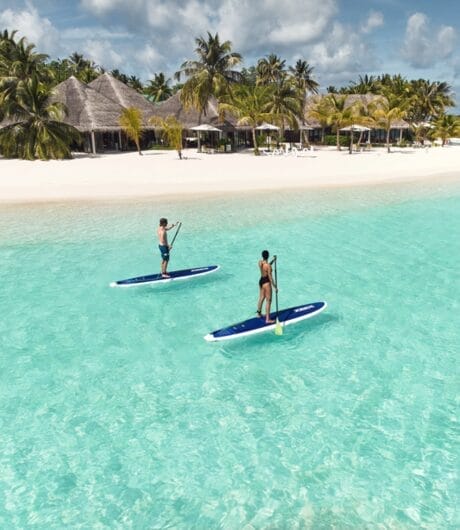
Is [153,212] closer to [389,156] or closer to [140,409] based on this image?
[140,409]

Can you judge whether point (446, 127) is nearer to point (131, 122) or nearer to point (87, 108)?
point (131, 122)

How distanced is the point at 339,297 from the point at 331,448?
6.24 metres

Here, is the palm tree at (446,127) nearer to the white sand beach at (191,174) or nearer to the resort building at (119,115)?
the resort building at (119,115)

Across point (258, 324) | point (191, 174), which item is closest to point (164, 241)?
point (258, 324)

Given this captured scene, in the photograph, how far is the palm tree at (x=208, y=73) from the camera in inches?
1817

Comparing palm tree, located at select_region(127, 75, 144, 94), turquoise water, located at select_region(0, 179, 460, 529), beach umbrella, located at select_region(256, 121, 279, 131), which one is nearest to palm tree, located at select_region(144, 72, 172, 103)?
palm tree, located at select_region(127, 75, 144, 94)

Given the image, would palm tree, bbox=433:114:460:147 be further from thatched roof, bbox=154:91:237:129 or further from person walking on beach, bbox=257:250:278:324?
person walking on beach, bbox=257:250:278:324

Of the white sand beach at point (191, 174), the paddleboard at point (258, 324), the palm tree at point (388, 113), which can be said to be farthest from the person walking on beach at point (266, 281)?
the palm tree at point (388, 113)

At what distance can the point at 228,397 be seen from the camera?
26.6 feet

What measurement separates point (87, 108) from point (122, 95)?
6446 millimetres

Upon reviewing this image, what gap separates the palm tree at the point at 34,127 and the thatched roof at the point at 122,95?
408 inches

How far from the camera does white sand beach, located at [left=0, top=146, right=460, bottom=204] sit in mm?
29344

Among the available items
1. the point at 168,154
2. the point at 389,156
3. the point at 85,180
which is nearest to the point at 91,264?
the point at 85,180

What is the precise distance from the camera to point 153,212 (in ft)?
78.9
